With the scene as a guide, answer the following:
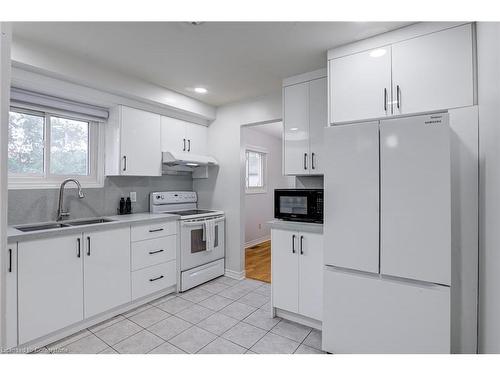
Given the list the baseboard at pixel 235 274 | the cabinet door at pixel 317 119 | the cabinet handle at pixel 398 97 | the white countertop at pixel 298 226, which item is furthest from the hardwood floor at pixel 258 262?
the cabinet handle at pixel 398 97

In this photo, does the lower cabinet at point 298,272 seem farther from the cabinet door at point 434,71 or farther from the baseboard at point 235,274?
the cabinet door at point 434,71

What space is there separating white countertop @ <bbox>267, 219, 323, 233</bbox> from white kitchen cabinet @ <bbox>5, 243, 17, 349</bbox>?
1939 mm

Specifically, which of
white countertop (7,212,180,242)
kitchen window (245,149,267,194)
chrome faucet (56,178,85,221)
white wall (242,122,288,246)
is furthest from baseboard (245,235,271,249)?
chrome faucet (56,178,85,221)

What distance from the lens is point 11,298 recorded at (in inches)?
67.7

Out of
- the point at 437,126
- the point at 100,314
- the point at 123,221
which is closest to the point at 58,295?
the point at 100,314

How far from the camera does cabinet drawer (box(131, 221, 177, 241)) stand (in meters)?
2.53

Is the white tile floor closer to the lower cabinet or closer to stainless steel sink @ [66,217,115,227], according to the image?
the lower cabinet

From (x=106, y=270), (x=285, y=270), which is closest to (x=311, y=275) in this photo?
(x=285, y=270)

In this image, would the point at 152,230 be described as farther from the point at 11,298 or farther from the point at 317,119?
the point at 317,119

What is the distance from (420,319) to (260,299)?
1.62 m

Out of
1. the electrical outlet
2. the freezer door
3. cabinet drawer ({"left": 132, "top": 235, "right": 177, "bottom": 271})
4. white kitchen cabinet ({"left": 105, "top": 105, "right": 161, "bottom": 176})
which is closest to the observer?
the freezer door

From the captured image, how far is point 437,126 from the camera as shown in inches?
57.7

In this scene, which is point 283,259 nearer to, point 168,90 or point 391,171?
point 391,171

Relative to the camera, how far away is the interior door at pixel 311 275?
83.0 inches
